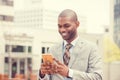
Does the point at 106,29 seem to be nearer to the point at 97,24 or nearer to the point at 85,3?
the point at 97,24

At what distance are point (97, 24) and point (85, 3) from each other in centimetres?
27

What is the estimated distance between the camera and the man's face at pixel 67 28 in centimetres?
251

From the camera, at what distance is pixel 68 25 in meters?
2.51

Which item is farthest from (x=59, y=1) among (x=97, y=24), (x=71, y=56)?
(x=71, y=56)

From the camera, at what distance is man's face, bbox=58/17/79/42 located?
251 centimetres

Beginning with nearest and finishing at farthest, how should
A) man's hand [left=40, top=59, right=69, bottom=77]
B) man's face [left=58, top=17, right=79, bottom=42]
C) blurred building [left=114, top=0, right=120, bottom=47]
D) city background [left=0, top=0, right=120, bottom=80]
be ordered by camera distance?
man's hand [left=40, top=59, right=69, bottom=77] < man's face [left=58, top=17, right=79, bottom=42] < city background [left=0, top=0, right=120, bottom=80] < blurred building [left=114, top=0, right=120, bottom=47]

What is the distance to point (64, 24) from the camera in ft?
8.24

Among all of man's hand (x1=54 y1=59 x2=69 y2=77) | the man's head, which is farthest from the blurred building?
man's hand (x1=54 y1=59 x2=69 y2=77)

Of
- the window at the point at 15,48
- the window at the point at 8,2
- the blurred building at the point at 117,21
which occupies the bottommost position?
the window at the point at 15,48

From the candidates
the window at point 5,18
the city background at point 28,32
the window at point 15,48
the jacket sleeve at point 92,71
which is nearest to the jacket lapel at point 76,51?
the jacket sleeve at point 92,71

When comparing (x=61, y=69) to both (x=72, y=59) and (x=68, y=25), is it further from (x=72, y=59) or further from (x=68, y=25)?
(x=68, y=25)

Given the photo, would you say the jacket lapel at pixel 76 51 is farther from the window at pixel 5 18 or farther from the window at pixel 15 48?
the window at pixel 5 18

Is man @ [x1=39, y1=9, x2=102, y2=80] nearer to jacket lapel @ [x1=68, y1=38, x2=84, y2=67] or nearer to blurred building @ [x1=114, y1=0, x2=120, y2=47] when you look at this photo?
jacket lapel @ [x1=68, y1=38, x2=84, y2=67]

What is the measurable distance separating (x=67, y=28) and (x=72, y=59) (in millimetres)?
263
